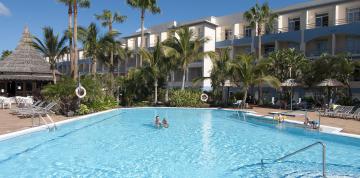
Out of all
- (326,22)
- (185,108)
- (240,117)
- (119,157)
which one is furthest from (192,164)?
(326,22)

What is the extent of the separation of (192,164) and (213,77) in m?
18.9

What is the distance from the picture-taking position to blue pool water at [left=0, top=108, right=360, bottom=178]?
25.1 feet

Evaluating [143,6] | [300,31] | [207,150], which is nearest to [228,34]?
[300,31]

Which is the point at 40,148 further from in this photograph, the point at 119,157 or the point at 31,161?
the point at 119,157

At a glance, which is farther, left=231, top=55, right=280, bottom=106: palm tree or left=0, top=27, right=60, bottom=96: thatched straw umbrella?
left=0, top=27, right=60, bottom=96: thatched straw umbrella

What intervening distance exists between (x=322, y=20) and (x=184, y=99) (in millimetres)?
17519

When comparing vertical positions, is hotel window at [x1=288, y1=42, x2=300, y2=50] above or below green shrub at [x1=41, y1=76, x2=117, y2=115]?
above

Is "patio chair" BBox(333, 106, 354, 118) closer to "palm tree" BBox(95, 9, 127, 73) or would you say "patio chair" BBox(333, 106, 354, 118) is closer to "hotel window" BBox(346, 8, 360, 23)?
"hotel window" BBox(346, 8, 360, 23)

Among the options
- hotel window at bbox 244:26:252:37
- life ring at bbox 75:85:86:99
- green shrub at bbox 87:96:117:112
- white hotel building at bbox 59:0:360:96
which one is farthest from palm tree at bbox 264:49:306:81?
life ring at bbox 75:85:86:99

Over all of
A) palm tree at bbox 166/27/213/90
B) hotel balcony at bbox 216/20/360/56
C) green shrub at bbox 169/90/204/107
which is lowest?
green shrub at bbox 169/90/204/107

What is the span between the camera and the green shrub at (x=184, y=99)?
87.5 ft

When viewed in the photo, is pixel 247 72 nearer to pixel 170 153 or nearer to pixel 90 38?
pixel 90 38

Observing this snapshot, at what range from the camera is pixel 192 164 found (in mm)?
8359

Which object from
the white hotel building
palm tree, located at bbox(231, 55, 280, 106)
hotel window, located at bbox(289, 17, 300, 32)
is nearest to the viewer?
palm tree, located at bbox(231, 55, 280, 106)
